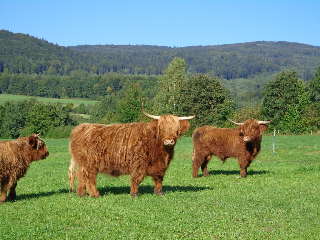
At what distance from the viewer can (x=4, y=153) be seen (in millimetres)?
9727

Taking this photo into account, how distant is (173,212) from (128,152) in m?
2.30

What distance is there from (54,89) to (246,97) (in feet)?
233

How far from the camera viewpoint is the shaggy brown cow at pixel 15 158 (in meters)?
9.68

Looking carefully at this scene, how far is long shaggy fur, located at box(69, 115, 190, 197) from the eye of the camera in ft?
32.4

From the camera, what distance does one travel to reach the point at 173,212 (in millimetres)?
8148

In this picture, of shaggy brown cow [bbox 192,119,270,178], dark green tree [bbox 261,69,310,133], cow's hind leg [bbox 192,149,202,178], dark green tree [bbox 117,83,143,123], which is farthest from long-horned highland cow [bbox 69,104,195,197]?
dark green tree [bbox 117,83,143,123]

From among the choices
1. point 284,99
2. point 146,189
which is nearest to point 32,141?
point 146,189

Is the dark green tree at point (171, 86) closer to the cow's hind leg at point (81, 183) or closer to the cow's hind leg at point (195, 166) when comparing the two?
the cow's hind leg at point (195, 166)

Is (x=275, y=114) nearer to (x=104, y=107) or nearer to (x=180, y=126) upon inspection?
(x=104, y=107)

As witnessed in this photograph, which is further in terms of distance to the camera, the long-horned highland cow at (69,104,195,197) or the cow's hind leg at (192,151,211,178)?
the cow's hind leg at (192,151,211,178)

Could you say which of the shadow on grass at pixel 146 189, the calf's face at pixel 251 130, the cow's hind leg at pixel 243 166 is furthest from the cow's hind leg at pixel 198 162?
the shadow on grass at pixel 146 189

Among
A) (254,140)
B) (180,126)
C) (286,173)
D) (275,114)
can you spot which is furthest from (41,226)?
(275,114)

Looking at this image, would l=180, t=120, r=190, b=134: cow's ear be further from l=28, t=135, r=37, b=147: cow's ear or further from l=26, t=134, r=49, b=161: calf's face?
l=28, t=135, r=37, b=147: cow's ear

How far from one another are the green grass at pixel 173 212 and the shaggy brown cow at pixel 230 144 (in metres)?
1.70
